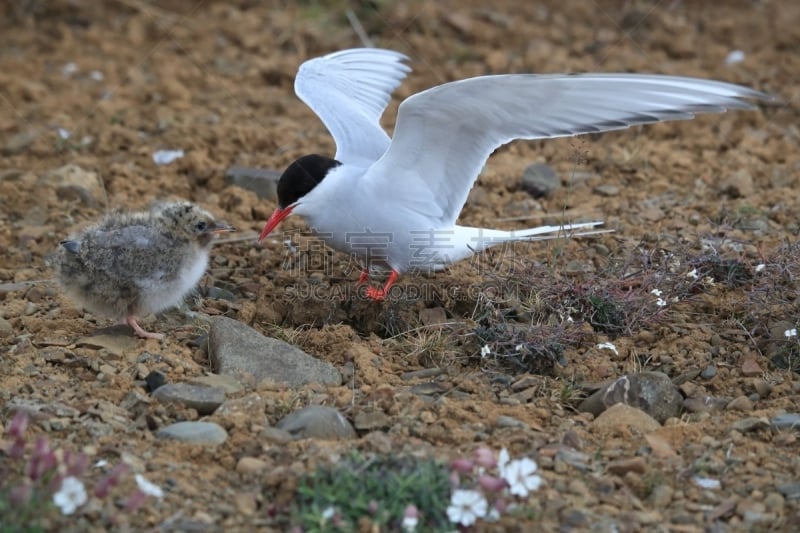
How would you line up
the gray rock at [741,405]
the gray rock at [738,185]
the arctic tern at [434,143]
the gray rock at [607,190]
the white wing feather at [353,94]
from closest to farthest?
the gray rock at [741,405]
the arctic tern at [434,143]
the white wing feather at [353,94]
the gray rock at [738,185]
the gray rock at [607,190]

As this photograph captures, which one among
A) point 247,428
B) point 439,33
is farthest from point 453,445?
point 439,33

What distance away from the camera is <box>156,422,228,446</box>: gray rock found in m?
3.18

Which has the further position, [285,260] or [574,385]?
[285,260]

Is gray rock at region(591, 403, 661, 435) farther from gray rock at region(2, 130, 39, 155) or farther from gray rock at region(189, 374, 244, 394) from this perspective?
gray rock at region(2, 130, 39, 155)

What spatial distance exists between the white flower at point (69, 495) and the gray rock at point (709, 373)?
2.21 m

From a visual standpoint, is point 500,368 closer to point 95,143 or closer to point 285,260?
point 285,260

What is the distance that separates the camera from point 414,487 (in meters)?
2.80

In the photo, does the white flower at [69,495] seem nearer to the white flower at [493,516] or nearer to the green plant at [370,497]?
the green plant at [370,497]

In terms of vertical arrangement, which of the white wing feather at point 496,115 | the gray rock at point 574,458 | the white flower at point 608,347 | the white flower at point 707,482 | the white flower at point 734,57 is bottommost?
the white flower at point 734,57

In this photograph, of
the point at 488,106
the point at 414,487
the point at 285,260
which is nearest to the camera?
the point at 414,487

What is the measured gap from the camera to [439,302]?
14.9 ft

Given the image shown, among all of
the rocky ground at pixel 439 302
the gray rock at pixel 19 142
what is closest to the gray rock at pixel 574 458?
the rocky ground at pixel 439 302

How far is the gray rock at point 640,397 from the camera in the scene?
352 centimetres

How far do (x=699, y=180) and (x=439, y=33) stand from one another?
9.06 feet
